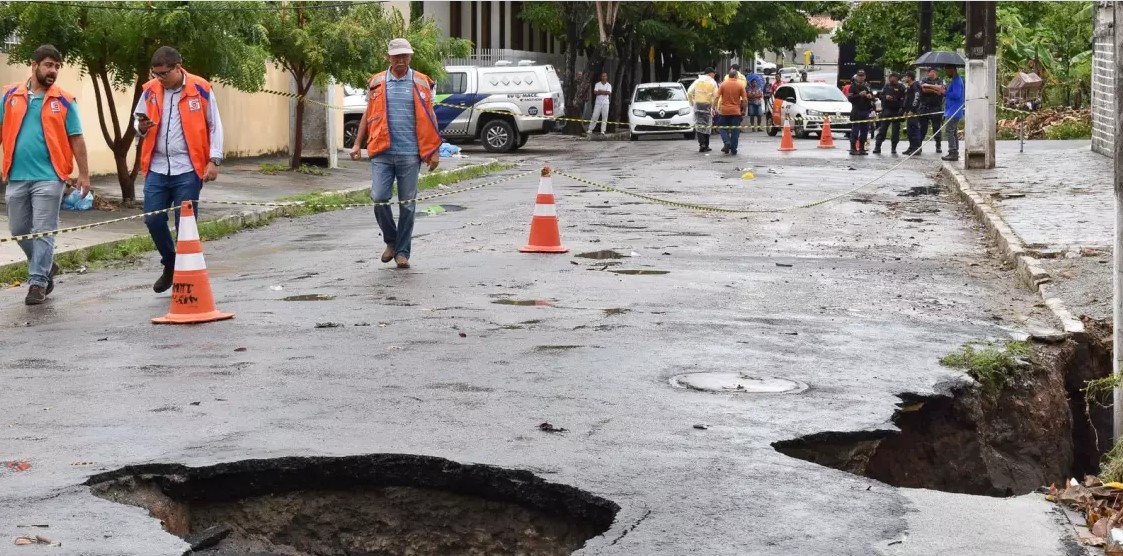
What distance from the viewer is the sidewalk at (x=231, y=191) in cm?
1327

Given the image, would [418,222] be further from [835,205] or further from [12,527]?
[12,527]

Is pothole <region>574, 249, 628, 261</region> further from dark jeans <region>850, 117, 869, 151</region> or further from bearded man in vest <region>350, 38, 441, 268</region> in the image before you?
dark jeans <region>850, 117, 869, 151</region>

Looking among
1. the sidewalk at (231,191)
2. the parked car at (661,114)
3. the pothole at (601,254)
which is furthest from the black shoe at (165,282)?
the parked car at (661,114)

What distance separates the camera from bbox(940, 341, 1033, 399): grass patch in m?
7.21

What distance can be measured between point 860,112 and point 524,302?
20.2m

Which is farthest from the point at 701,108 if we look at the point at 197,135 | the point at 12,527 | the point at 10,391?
the point at 12,527

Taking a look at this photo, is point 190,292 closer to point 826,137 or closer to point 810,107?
point 826,137

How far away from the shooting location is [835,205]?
677 inches

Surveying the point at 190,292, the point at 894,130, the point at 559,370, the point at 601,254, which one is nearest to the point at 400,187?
the point at 601,254

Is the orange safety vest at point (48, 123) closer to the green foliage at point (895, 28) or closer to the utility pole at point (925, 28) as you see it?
the utility pole at point (925, 28)

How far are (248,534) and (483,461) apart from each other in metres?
0.90

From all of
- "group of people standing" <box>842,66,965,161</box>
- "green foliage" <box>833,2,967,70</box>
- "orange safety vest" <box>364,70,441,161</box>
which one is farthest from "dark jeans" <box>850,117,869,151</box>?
"green foliage" <box>833,2,967,70</box>

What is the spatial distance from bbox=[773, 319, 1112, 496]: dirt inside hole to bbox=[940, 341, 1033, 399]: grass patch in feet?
0.17

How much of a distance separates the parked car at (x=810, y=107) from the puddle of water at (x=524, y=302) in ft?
89.2
